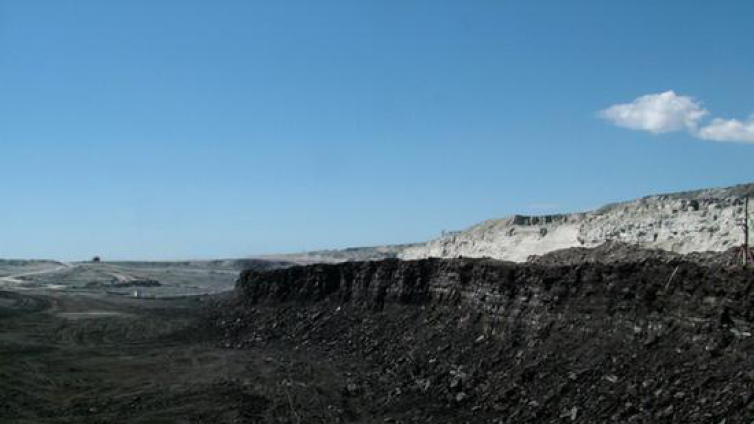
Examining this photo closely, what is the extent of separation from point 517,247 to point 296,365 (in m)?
17.9

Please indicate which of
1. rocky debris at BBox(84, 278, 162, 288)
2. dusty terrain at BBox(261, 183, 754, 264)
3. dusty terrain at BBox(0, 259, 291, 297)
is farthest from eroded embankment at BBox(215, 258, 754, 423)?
rocky debris at BBox(84, 278, 162, 288)

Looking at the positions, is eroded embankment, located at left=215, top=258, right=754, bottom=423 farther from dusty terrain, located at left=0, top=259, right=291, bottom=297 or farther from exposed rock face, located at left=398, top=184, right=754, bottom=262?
dusty terrain, located at left=0, top=259, right=291, bottom=297

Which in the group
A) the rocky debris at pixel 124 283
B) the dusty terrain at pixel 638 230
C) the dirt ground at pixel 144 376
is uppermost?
the dusty terrain at pixel 638 230

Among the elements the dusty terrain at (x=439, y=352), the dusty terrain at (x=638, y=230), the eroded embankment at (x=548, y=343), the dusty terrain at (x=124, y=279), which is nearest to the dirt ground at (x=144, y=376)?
the dusty terrain at (x=439, y=352)

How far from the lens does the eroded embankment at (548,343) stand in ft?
42.2

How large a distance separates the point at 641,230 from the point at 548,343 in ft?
43.3

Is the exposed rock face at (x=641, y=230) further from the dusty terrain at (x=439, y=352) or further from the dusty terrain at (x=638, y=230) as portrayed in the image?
the dusty terrain at (x=439, y=352)

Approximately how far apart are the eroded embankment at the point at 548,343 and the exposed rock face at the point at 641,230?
7537mm

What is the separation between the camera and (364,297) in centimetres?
2944

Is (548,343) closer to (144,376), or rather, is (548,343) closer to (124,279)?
(144,376)

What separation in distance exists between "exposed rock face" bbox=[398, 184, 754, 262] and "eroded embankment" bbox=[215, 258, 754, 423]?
7537mm

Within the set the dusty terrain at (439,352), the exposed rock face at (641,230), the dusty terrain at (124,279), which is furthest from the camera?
the dusty terrain at (124,279)

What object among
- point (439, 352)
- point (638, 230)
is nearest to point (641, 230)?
point (638, 230)

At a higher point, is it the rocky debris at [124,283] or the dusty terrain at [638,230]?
the dusty terrain at [638,230]
